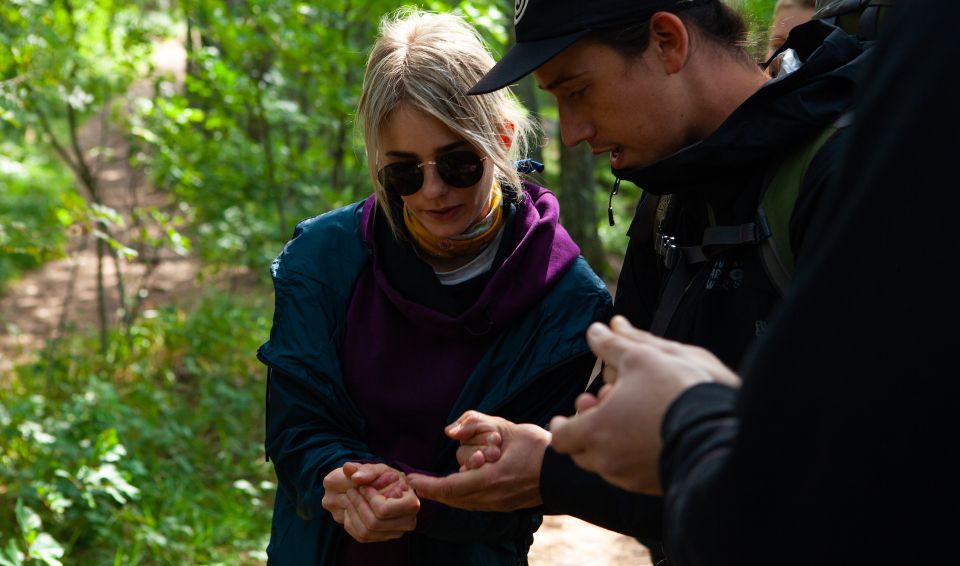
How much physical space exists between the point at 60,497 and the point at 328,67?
3282 millimetres

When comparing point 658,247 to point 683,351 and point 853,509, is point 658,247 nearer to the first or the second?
point 683,351

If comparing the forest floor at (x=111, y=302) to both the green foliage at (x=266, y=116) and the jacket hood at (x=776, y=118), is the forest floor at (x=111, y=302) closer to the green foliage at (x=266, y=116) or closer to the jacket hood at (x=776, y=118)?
the green foliage at (x=266, y=116)

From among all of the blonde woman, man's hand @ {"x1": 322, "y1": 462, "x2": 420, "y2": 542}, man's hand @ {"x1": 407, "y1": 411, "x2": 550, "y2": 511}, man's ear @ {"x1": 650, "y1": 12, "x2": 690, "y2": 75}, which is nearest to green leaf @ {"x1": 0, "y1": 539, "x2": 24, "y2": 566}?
the blonde woman

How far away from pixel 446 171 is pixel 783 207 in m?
1.07

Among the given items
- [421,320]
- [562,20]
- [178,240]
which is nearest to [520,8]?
[562,20]

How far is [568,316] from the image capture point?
2627mm

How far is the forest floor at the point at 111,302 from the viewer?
16.8ft

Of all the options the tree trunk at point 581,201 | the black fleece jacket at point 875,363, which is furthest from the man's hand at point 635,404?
the tree trunk at point 581,201

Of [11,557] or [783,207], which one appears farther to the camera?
[11,557]

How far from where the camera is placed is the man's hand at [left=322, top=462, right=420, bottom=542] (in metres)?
2.34

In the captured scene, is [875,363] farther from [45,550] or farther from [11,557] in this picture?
[11,557]

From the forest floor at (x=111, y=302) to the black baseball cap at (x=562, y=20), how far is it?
3486 mm

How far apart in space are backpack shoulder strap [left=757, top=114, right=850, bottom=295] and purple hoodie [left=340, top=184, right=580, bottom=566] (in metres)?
0.85

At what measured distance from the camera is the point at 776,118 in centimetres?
195
